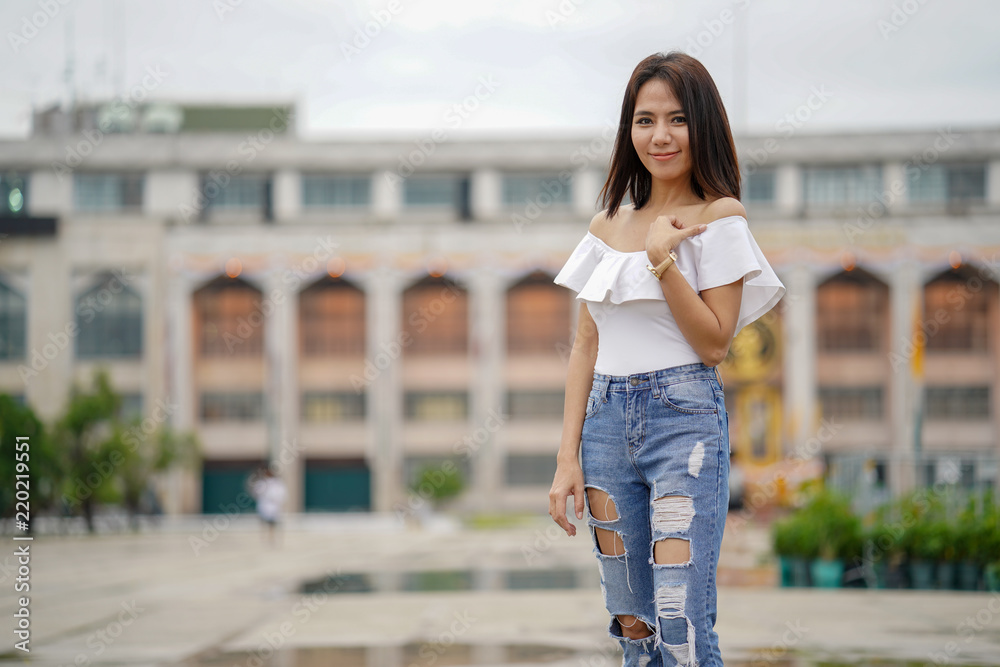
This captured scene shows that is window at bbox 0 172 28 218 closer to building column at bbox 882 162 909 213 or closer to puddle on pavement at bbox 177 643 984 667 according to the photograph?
building column at bbox 882 162 909 213

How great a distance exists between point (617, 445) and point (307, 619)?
525cm

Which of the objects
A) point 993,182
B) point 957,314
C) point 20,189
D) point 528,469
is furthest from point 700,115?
point 993,182

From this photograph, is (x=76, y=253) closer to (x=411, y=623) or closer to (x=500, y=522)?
(x=500, y=522)

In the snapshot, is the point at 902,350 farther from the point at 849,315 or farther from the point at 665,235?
the point at 665,235

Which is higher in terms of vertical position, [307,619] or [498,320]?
[498,320]

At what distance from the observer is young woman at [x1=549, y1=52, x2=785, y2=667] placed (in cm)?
259

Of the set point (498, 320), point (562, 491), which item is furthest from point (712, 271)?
point (498, 320)

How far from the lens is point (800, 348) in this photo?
151 ft

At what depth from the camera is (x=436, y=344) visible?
47.2m

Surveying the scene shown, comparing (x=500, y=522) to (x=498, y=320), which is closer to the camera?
(x=500, y=522)

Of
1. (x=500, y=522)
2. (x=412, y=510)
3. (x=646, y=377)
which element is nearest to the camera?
(x=646, y=377)

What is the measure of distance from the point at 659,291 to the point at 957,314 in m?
47.8
